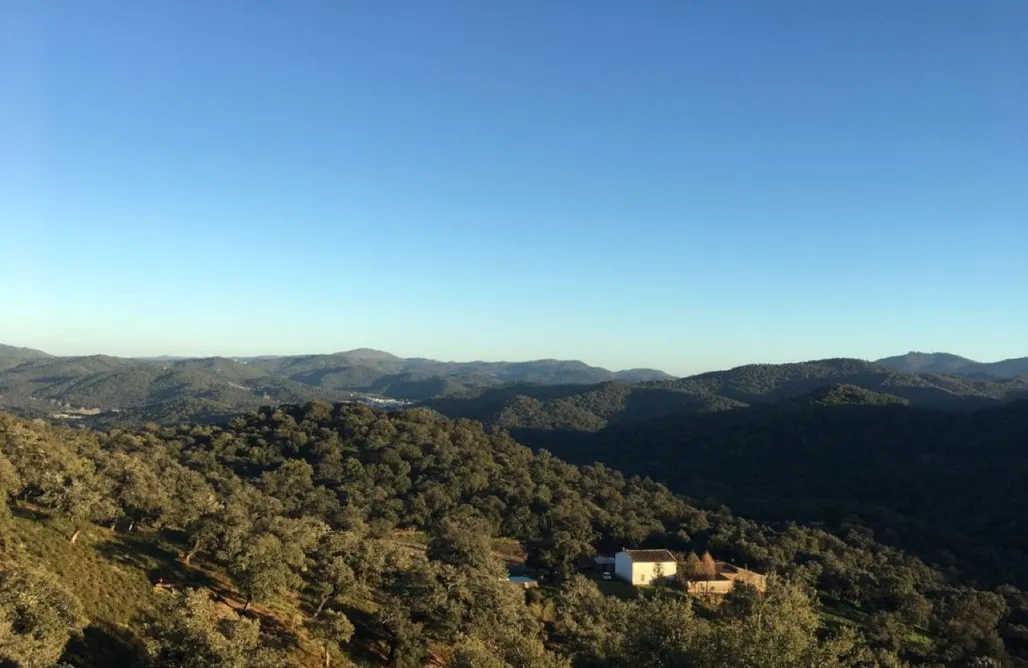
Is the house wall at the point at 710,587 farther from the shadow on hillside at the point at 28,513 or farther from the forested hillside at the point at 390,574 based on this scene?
the shadow on hillside at the point at 28,513

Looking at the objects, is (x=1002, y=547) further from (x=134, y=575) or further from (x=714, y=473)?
(x=134, y=575)

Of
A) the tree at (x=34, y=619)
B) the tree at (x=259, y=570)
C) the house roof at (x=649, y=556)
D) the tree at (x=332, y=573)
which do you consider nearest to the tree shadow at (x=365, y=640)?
the tree at (x=332, y=573)

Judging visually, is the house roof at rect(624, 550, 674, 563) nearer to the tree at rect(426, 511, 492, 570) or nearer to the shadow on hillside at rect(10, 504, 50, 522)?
the tree at rect(426, 511, 492, 570)

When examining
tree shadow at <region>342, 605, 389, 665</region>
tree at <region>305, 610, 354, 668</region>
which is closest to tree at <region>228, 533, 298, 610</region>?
tree at <region>305, 610, 354, 668</region>

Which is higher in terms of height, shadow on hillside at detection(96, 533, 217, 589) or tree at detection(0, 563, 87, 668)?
tree at detection(0, 563, 87, 668)

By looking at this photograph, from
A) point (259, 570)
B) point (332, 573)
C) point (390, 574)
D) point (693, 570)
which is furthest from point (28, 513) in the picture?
point (693, 570)

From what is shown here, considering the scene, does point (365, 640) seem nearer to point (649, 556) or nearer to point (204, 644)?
point (204, 644)

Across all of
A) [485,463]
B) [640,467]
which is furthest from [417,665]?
[640,467]

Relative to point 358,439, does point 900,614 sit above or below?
below
